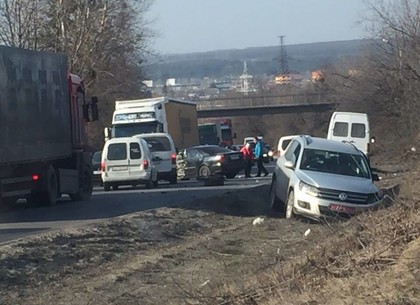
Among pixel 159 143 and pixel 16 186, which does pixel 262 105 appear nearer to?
pixel 159 143

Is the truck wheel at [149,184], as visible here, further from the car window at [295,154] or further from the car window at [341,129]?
the car window at [295,154]

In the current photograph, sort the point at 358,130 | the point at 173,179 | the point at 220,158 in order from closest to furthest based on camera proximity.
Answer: the point at 173,179
the point at 358,130
the point at 220,158

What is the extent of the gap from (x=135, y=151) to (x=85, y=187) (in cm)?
627

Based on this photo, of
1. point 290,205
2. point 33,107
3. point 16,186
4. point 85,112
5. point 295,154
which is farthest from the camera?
point 85,112

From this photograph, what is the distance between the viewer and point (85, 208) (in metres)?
24.5

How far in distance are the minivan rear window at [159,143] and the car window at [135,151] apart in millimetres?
3538

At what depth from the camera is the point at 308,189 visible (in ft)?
65.9

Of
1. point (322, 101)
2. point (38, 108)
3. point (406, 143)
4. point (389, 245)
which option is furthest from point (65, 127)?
point (322, 101)

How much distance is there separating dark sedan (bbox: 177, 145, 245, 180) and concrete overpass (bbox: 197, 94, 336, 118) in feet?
173

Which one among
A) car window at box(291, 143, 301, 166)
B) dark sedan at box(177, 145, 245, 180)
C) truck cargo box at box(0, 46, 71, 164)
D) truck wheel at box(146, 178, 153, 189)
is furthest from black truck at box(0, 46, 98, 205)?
dark sedan at box(177, 145, 245, 180)

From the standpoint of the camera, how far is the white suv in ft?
65.3

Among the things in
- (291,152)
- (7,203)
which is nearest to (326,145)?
(291,152)

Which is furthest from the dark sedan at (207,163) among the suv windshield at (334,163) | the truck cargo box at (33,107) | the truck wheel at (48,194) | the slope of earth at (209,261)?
the slope of earth at (209,261)

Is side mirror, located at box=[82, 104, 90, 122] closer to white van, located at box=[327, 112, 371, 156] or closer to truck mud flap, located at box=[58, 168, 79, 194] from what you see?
truck mud flap, located at box=[58, 168, 79, 194]
